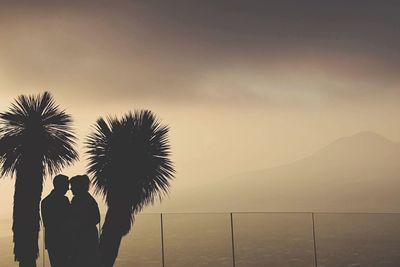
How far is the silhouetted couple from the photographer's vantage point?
6277 mm

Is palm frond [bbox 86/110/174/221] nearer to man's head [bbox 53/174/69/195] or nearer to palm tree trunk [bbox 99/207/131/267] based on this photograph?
palm tree trunk [bbox 99/207/131/267]

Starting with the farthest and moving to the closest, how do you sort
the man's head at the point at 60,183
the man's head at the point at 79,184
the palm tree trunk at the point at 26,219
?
the palm tree trunk at the point at 26,219 < the man's head at the point at 60,183 < the man's head at the point at 79,184

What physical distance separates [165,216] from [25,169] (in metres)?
3.92

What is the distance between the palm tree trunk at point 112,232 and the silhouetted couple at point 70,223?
23.2 ft

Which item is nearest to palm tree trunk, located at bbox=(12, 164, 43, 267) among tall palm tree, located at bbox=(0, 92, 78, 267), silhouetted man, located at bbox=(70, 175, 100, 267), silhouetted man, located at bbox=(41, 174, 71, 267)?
tall palm tree, located at bbox=(0, 92, 78, 267)

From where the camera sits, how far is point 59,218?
6336mm

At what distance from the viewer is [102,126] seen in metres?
15.4

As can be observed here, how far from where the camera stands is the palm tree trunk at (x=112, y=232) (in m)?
13.4

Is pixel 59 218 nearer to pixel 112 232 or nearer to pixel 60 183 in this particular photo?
pixel 60 183

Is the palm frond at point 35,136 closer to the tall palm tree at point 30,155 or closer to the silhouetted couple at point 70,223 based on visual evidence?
the tall palm tree at point 30,155

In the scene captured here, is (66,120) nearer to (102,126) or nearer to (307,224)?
(102,126)

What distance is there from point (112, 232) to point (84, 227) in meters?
7.48

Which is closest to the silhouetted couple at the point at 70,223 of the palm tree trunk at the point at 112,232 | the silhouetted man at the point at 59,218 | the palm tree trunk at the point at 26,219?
the silhouetted man at the point at 59,218

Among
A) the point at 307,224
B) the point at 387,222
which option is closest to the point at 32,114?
A: the point at 307,224
